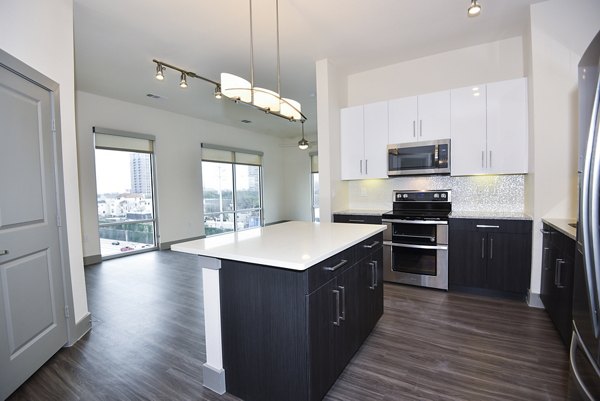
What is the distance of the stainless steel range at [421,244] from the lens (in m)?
3.38

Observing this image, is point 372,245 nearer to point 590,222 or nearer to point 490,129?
point 590,222

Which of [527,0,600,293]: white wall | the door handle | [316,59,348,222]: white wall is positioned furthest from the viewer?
[316,59,348,222]: white wall

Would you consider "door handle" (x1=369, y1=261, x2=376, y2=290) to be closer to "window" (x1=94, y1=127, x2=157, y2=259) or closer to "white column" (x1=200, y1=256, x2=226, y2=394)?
"white column" (x1=200, y1=256, x2=226, y2=394)

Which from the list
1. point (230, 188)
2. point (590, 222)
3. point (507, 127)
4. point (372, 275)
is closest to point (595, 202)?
point (590, 222)

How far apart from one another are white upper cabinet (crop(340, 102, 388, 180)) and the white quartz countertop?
1.79 meters

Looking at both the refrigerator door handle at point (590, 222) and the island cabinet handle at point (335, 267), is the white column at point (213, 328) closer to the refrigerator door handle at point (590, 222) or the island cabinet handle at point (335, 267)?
the island cabinet handle at point (335, 267)

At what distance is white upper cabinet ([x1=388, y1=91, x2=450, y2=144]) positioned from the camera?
3568 millimetres

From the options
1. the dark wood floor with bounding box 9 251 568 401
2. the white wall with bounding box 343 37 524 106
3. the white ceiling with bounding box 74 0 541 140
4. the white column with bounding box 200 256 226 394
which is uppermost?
the white ceiling with bounding box 74 0 541 140

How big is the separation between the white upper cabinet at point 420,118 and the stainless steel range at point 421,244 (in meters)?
0.80

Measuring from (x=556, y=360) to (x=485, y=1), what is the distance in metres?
3.09

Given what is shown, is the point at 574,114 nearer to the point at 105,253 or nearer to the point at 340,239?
the point at 340,239

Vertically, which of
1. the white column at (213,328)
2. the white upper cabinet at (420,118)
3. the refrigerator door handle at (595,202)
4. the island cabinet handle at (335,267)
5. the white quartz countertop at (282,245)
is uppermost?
the white upper cabinet at (420,118)

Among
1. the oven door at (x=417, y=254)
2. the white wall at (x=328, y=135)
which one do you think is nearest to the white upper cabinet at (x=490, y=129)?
the oven door at (x=417, y=254)

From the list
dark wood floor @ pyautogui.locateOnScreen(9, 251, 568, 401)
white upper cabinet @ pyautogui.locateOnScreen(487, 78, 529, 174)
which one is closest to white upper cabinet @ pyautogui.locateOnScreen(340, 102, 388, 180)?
white upper cabinet @ pyautogui.locateOnScreen(487, 78, 529, 174)
